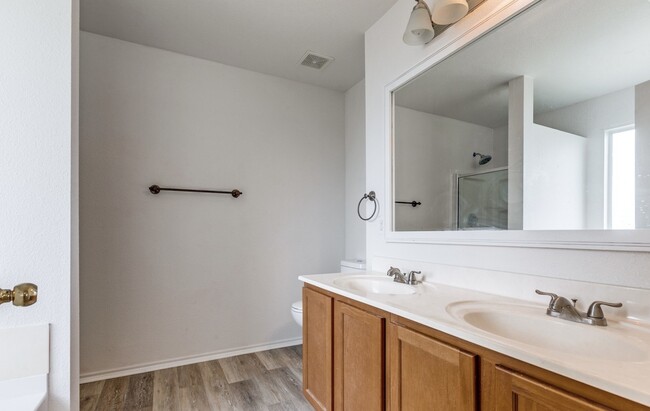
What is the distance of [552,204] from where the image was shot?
1.14 m

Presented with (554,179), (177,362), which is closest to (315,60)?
(554,179)

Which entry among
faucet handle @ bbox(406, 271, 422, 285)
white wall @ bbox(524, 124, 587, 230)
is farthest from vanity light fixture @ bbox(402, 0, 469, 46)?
faucet handle @ bbox(406, 271, 422, 285)

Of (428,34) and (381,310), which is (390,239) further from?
(428,34)

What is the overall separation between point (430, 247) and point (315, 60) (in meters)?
1.79

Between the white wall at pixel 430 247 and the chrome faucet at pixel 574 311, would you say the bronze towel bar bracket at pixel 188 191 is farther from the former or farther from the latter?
the chrome faucet at pixel 574 311

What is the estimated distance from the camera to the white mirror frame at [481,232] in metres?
0.96

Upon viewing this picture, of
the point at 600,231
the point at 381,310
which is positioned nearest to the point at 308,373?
the point at 381,310

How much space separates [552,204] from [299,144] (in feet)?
7.02

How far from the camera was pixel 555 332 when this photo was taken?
0.96 m

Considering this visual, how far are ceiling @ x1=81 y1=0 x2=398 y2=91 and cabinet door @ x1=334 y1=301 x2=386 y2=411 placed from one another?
1791mm
